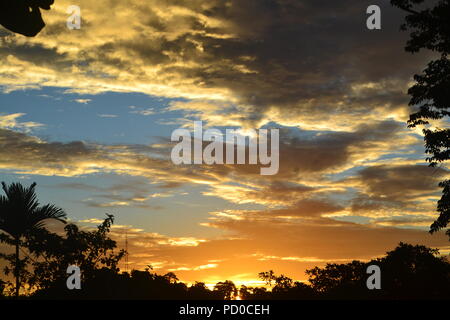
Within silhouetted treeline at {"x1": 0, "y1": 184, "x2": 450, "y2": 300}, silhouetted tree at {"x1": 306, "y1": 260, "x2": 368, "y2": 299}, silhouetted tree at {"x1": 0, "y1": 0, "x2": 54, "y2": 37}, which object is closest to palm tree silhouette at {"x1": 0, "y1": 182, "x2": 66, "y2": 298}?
silhouetted treeline at {"x1": 0, "y1": 184, "x2": 450, "y2": 300}

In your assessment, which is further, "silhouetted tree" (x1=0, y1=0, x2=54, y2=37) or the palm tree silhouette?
the palm tree silhouette

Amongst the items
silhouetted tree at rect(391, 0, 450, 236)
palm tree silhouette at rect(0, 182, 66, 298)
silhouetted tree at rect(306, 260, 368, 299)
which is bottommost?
silhouetted tree at rect(306, 260, 368, 299)

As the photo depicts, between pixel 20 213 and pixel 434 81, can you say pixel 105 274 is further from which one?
pixel 434 81

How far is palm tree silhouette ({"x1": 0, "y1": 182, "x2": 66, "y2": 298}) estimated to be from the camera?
17.3 m

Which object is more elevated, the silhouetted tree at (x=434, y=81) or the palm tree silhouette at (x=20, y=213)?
the silhouetted tree at (x=434, y=81)

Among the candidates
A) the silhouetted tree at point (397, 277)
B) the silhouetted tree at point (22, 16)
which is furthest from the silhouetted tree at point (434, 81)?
the silhouetted tree at point (22, 16)

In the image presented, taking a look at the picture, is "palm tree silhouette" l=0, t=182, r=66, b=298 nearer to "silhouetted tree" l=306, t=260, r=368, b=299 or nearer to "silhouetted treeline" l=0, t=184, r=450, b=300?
"silhouetted treeline" l=0, t=184, r=450, b=300

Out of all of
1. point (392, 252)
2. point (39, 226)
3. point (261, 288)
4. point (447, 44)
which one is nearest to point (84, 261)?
point (39, 226)

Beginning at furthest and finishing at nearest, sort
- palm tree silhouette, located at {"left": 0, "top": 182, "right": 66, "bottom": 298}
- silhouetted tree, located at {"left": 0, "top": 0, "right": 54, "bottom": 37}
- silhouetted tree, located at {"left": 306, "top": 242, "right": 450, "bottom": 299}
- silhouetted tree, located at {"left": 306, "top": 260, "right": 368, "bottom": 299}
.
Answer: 1. silhouetted tree, located at {"left": 306, "top": 260, "right": 368, "bottom": 299}
2. silhouetted tree, located at {"left": 306, "top": 242, "right": 450, "bottom": 299}
3. palm tree silhouette, located at {"left": 0, "top": 182, "right": 66, "bottom": 298}
4. silhouetted tree, located at {"left": 0, "top": 0, "right": 54, "bottom": 37}

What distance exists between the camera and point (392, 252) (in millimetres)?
33219

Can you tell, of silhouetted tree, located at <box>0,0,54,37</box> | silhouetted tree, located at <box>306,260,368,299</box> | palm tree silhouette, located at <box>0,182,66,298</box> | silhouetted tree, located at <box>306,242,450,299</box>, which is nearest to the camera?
silhouetted tree, located at <box>0,0,54,37</box>

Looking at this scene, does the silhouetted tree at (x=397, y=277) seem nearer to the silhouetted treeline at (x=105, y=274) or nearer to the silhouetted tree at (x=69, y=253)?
the silhouetted treeline at (x=105, y=274)

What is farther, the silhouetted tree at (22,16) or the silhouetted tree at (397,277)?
the silhouetted tree at (397,277)

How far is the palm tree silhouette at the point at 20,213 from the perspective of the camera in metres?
17.3
